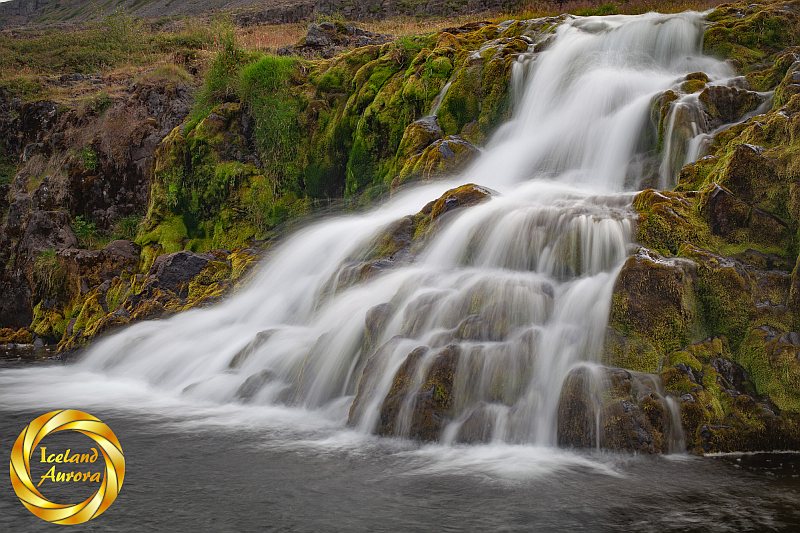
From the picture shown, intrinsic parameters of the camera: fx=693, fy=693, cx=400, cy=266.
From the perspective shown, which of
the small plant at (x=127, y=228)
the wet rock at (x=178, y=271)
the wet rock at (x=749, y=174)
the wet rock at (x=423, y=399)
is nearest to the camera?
A: the wet rock at (x=423, y=399)

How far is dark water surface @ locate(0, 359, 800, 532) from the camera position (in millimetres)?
4719

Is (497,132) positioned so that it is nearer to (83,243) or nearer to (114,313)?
(114,313)

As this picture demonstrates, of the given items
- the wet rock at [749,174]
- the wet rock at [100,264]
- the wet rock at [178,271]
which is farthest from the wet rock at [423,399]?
the wet rock at [100,264]

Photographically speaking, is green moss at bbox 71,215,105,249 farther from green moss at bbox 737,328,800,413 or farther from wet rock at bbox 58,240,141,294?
green moss at bbox 737,328,800,413

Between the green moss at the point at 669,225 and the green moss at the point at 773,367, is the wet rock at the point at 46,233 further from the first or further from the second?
the green moss at the point at 773,367

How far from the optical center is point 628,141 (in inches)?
441

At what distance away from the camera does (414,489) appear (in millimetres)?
5328

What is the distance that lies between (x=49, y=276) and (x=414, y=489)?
14395 mm

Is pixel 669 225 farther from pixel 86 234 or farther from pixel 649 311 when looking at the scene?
pixel 86 234

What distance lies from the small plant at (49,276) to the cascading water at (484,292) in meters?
5.65

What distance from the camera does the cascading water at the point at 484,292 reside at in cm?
685

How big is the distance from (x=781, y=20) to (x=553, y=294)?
893cm

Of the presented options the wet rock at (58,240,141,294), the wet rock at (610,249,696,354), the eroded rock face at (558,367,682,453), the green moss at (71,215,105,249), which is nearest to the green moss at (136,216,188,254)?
the wet rock at (58,240,141,294)

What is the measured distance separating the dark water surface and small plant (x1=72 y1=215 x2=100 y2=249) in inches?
526
